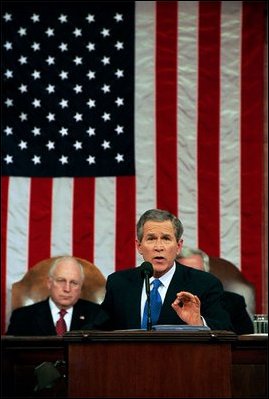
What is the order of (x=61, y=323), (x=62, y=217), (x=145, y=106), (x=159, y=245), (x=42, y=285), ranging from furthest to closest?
(x=145, y=106) → (x=62, y=217) → (x=42, y=285) → (x=61, y=323) → (x=159, y=245)

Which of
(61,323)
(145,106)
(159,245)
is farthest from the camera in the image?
(145,106)

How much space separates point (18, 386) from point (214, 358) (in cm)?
228

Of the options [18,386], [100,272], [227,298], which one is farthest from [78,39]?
[18,386]

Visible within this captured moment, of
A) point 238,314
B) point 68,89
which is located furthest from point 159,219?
point 68,89

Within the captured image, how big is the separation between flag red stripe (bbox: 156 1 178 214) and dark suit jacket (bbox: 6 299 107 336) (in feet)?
5.19

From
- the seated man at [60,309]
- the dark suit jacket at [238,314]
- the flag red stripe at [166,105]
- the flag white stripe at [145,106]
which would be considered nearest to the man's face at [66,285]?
the seated man at [60,309]

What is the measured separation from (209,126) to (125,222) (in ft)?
3.78

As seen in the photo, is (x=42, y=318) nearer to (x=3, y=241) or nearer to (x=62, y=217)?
(x=3, y=241)

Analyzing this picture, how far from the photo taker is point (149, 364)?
3922 mm

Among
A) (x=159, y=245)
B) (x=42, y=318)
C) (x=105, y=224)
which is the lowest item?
(x=42, y=318)

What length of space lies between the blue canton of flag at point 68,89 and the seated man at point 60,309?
1378 mm

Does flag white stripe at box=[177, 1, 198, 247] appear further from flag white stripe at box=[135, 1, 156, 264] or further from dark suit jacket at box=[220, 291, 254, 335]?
dark suit jacket at box=[220, 291, 254, 335]

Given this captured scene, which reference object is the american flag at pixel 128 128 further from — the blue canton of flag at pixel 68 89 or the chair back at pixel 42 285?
the chair back at pixel 42 285

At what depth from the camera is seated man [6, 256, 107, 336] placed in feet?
24.1
